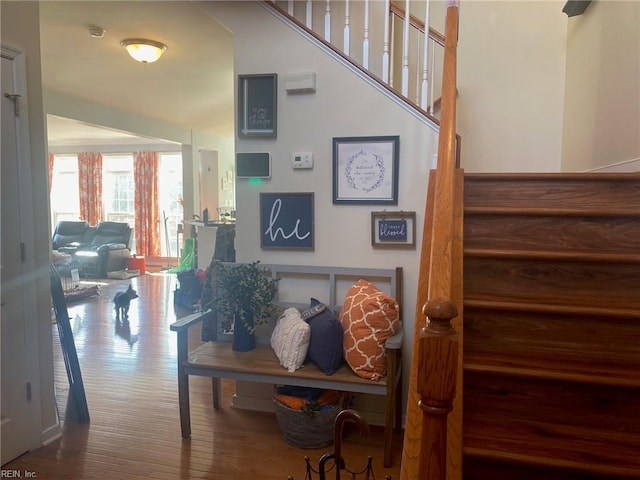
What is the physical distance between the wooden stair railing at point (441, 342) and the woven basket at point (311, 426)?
44.7 inches

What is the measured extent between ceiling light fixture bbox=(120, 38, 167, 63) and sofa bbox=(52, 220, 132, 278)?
485 cm

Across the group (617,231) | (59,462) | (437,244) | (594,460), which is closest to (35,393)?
(59,462)

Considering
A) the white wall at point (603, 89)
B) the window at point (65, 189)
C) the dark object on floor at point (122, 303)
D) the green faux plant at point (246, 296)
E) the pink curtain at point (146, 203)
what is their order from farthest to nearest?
the window at point (65, 189)
the pink curtain at point (146, 203)
the dark object on floor at point (122, 303)
the green faux plant at point (246, 296)
the white wall at point (603, 89)

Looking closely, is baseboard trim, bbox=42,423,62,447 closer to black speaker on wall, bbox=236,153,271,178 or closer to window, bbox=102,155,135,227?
black speaker on wall, bbox=236,153,271,178

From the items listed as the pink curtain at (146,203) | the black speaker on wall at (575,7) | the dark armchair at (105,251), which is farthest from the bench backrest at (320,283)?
the pink curtain at (146,203)

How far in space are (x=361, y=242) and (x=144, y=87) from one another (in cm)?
377

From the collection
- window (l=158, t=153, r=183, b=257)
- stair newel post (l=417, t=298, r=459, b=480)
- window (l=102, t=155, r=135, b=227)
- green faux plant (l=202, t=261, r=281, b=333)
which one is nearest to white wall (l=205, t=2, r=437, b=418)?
green faux plant (l=202, t=261, r=281, b=333)

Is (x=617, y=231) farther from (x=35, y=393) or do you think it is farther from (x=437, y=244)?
(x=35, y=393)

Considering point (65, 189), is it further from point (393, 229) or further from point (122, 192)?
point (393, 229)

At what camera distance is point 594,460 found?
126 cm

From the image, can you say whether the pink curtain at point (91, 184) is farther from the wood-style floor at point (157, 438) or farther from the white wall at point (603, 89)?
the white wall at point (603, 89)

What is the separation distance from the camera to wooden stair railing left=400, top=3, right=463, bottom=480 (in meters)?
0.83

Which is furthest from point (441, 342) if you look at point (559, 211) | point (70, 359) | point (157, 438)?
point (70, 359)

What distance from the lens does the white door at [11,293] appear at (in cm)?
217
